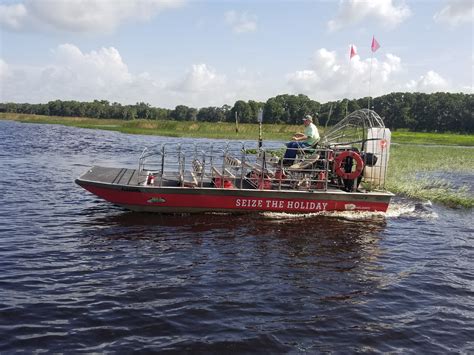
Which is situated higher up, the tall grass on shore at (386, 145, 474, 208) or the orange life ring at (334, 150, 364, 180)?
the orange life ring at (334, 150, 364, 180)

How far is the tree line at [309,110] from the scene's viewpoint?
384 feet

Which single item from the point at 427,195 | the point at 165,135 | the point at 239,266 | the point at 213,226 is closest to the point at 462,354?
the point at 239,266

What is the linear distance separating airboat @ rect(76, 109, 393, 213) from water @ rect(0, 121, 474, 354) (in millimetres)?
469

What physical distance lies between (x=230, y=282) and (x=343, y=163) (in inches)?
274

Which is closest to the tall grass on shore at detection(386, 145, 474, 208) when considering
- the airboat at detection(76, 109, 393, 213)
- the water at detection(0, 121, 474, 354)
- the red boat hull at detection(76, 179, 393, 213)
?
the water at detection(0, 121, 474, 354)

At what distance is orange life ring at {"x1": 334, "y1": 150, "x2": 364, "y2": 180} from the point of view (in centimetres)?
1363

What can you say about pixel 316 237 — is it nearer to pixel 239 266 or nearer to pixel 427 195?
pixel 239 266

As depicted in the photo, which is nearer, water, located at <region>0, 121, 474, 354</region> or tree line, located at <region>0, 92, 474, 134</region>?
water, located at <region>0, 121, 474, 354</region>

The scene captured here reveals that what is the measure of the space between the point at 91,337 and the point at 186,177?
902cm

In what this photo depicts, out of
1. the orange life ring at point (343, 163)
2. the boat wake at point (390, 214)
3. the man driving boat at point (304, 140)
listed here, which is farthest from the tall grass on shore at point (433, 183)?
the man driving boat at point (304, 140)

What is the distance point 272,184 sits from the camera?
1360 cm

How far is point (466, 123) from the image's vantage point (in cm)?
11238

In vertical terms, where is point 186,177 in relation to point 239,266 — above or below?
above

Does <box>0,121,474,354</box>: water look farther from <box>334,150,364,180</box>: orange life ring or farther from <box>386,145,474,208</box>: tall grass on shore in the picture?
<box>386,145,474,208</box>: tall grass on shore
